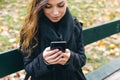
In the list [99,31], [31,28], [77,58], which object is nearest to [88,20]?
[99,31]

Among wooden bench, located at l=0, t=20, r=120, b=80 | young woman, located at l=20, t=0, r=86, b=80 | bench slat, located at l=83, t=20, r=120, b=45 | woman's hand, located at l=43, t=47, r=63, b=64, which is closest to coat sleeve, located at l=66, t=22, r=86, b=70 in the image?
young woman, located at l=20, t=0, r=86, b=80

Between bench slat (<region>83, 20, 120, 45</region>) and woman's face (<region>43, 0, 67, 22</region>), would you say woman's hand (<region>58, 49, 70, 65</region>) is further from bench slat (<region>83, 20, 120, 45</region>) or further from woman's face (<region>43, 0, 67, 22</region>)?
bench slat (<region>83, 20, 120, 45</region>)

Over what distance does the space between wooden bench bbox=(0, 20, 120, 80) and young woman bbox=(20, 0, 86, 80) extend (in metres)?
0.16

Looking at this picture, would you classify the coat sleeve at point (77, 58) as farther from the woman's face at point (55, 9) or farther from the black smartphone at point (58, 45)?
the woman's face at point (55, 9)

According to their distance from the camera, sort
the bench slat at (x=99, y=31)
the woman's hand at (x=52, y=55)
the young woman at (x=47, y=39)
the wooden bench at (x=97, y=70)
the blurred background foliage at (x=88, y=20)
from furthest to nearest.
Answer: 1. the blurred background foliage at (x=88, y=20)
2. the bench slat at (x=99, y=31)
3. the wooden bench at (x=97, y=70)
4. the young woman at (x=47, y=39)
5. the woman's hand at (x=52, y=55)

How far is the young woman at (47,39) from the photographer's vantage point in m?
2.15

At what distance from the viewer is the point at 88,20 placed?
21.0ft

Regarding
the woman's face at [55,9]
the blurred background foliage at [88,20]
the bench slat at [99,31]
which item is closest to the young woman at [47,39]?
the woman's face at [55,9]

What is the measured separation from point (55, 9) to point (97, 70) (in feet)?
3.97

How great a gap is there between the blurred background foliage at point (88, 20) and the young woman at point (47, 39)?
5.90 feet

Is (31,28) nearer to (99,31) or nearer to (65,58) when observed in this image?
(65,58)

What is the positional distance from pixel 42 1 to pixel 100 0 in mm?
6106

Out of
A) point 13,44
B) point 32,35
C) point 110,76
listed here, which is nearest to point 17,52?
point 32,35

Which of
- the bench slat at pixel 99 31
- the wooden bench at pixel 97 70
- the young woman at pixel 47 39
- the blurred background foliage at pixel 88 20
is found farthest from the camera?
the blurred background foliage at pixel 88 20
